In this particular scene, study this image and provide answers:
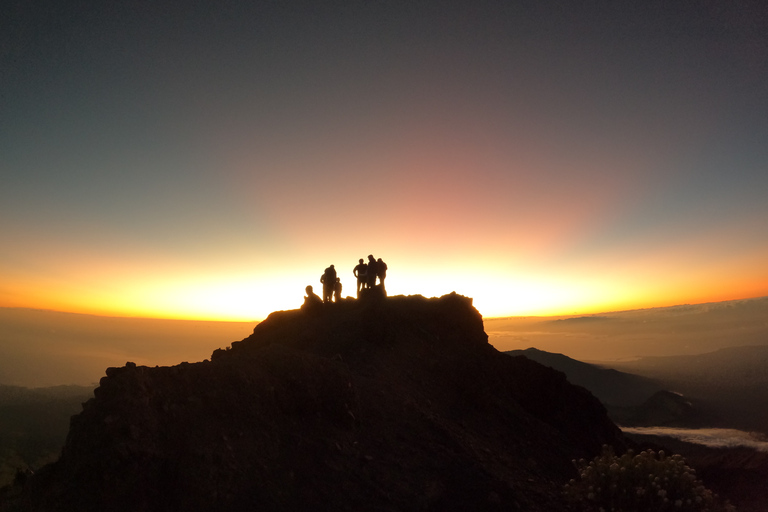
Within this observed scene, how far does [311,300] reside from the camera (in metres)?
19.9

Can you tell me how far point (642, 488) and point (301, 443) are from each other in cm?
664

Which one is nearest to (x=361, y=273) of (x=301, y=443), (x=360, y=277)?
(x=360, y=277)

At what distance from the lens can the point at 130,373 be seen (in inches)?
324

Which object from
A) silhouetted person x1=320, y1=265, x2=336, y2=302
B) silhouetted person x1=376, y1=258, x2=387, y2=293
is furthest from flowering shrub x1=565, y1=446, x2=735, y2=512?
silhouetted person x1=320, y1=265, x2=336, y2=302

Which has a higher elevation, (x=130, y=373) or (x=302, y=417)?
(x=130, y=373)

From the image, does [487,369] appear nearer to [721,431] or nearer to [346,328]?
[346,328]

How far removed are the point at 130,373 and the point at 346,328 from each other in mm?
9749

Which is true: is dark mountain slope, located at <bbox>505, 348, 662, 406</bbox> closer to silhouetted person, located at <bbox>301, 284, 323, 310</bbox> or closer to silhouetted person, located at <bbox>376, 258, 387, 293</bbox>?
silhouetted person, located at <bbox>376, 258, 387, 293</bbox>

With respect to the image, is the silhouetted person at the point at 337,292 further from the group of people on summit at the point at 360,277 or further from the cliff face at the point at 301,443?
the cliff face at the point at 301,443

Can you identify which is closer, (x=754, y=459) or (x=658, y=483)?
(x=658, y=483)

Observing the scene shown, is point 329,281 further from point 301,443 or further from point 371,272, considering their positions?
point 301,443

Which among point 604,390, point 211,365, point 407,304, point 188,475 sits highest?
point 407,304

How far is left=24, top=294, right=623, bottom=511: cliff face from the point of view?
7.23 meters

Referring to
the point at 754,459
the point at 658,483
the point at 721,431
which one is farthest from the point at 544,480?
the point at 721,431
